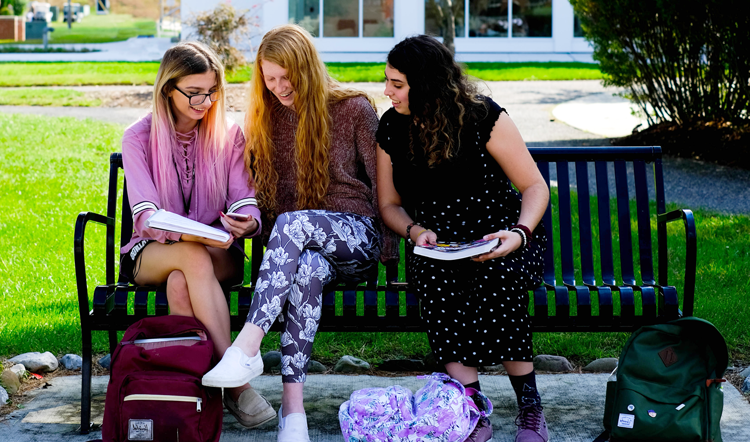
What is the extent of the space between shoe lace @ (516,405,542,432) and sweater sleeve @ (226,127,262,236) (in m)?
1.33

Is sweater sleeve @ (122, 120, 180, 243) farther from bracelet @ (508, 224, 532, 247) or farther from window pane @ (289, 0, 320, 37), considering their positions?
window pane @ (289, 0, 320, 37)

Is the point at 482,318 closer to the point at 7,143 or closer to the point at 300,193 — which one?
the point at 300,193

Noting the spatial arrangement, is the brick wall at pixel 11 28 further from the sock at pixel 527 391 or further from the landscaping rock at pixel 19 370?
the sock at pixel 527 391

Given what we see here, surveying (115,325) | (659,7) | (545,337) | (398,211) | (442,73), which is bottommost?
(545,337)

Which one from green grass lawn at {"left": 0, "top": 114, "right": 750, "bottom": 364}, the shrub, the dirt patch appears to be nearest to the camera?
green grass lawn at {"left": 0, "top": 114, "right": 750, "bottom": 364}

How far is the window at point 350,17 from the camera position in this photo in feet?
72.5

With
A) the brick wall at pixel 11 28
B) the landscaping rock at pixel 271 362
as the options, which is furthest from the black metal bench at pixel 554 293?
the brick wall at pixel 11 28

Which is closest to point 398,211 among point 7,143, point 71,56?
point 7,143

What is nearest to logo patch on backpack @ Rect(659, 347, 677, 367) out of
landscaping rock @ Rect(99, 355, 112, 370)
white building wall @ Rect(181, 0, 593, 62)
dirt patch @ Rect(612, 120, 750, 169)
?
landscaping rock @ Rect(99, 355, 112, 370)

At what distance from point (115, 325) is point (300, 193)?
957 millimetres

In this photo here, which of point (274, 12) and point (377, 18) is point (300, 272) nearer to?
point (274, 12)

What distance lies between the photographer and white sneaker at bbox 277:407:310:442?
9.87 feet

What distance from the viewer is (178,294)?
3234mm

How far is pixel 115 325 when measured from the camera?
3393 mm
